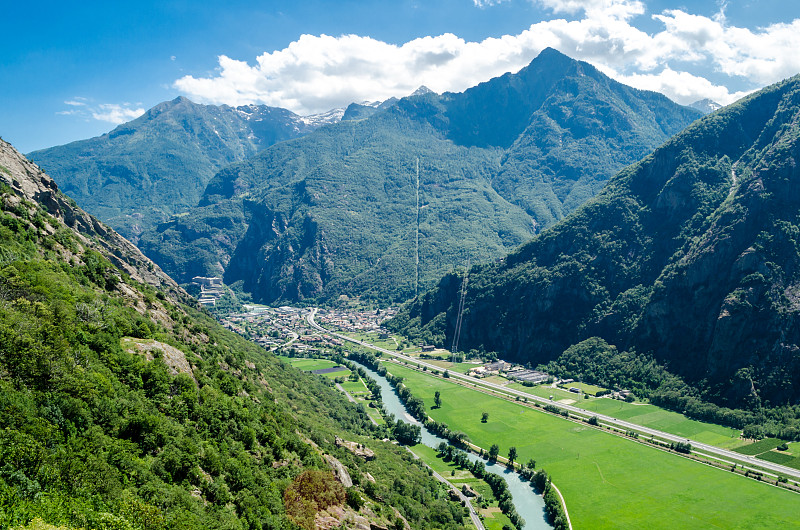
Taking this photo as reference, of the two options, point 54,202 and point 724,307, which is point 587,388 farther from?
point 54,202

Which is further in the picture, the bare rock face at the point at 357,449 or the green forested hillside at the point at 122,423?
the bare rock face at the point at 357,449

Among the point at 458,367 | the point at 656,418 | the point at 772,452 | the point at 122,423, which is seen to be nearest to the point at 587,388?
the point at 656,418

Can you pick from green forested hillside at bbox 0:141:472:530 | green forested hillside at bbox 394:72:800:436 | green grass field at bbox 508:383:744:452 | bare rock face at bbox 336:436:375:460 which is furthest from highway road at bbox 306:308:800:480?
green forested hillside at bbox 0:141:472:530

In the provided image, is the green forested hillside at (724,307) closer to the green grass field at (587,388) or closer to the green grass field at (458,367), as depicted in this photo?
the green grass field at (587,388)

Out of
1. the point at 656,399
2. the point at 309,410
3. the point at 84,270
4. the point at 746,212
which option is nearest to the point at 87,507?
the point at 84,270

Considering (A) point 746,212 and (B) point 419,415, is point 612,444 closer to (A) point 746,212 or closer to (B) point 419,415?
(B) point 419,415

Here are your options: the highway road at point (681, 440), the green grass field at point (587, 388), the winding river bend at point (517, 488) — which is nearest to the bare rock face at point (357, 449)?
the winding river bend at point (517, 488)

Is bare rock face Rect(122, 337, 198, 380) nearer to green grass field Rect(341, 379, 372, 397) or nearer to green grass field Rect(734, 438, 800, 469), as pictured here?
green grass field Rect(341, 379, 372, 397)

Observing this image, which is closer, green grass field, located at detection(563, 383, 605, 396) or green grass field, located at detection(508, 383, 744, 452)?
green grass field, located at detection(508, 383, 744, 452)
